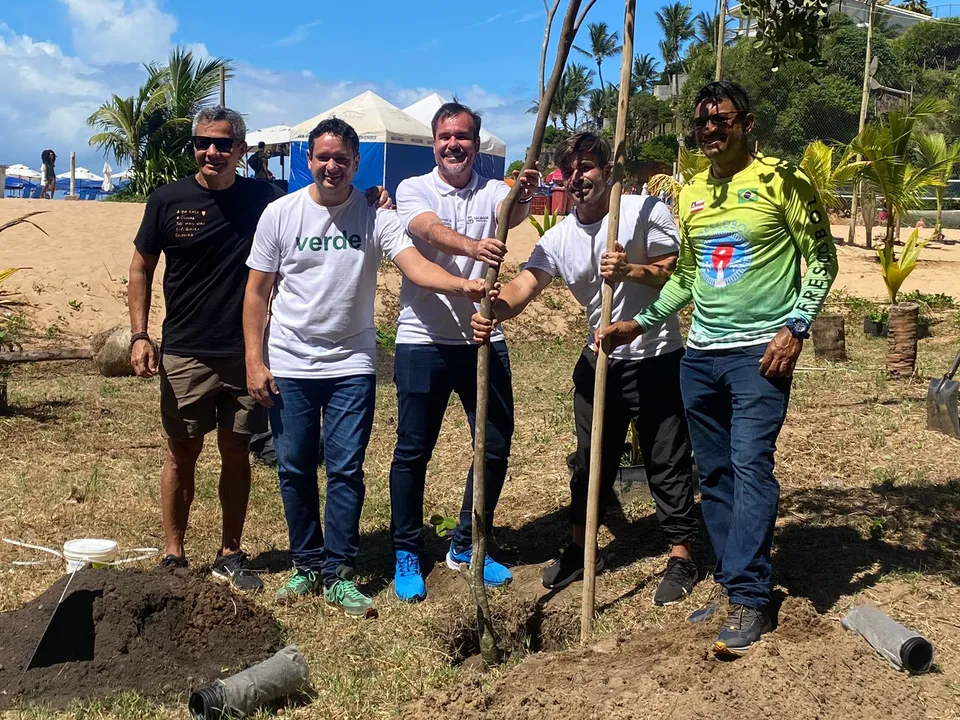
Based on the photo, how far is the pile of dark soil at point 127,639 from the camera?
3531mm

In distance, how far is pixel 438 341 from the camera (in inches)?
170

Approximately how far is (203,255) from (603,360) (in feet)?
5.96

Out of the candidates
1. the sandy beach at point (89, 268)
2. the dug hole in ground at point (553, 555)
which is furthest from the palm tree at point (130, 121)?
the dug hole in ground at point (553, 555)

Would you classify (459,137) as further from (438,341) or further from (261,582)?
(261,582)

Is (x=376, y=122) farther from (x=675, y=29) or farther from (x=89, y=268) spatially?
(x=675, y=29)

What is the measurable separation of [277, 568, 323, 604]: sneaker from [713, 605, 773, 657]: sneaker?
5.83ft

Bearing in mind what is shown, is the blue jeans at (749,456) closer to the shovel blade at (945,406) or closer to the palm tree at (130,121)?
the shovel blade at (945,406)

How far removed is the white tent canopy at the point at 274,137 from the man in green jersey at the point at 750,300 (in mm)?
21169

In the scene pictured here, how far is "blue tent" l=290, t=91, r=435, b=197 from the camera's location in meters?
22.6

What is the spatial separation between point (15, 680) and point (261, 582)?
47.4 inches

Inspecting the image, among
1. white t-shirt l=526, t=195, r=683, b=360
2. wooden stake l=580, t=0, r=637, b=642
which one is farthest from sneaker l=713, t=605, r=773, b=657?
white t-shirt l=526, t=195, r=683, b=360

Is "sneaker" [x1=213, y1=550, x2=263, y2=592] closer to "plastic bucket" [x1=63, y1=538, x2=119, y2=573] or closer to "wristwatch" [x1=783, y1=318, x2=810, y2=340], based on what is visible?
"plastic bucket" [x1=63, y1=538, x2=119, y2=573]

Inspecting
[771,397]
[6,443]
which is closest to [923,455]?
[771,397]

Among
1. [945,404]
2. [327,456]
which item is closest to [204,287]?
[327,456]
